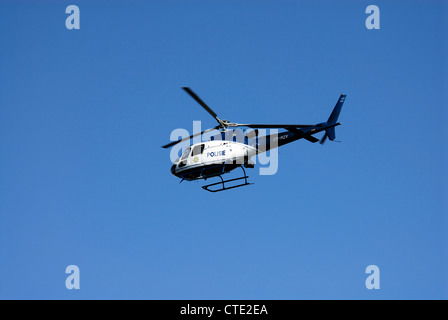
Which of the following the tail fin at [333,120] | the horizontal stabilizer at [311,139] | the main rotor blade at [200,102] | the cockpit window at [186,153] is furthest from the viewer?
the cockpit window at [186,153]

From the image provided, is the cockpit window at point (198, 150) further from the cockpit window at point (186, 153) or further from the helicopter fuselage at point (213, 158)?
the cockpit window at point (186, 153)

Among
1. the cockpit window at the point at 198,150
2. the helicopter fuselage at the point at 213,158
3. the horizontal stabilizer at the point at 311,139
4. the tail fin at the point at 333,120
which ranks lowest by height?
the helicopter fuselage at the point at 213,158

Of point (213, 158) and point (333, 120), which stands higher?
point (333, 120)

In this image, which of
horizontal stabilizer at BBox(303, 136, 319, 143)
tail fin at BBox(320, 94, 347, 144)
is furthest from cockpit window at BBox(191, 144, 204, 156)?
tail fin at BBox(320, 94, 347, 144)

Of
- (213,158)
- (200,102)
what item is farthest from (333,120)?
(200,102)

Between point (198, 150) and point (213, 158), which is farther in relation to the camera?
point (198, 150)

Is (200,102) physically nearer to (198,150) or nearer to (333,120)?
(198,150)

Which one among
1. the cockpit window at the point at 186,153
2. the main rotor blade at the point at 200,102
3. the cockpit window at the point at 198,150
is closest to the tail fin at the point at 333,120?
the main rotor blade at the point at 200,102

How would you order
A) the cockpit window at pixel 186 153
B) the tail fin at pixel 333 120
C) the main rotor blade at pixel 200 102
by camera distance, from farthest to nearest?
the cockpit window at pixel 186 153 < the tail fin at pixel 333 120 < the main rotor blade at pixel 200 102

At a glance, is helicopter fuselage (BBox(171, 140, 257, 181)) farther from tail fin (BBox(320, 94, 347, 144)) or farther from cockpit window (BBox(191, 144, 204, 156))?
tail fin (BBox(320, 94, 347, 144))

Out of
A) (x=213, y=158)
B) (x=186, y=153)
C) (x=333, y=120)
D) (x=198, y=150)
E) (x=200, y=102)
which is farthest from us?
(x=186, y=153)

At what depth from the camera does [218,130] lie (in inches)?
897

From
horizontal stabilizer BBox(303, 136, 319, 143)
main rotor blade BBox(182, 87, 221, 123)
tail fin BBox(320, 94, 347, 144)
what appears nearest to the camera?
main rotor blade BBox(182, 87, 221, 123)
